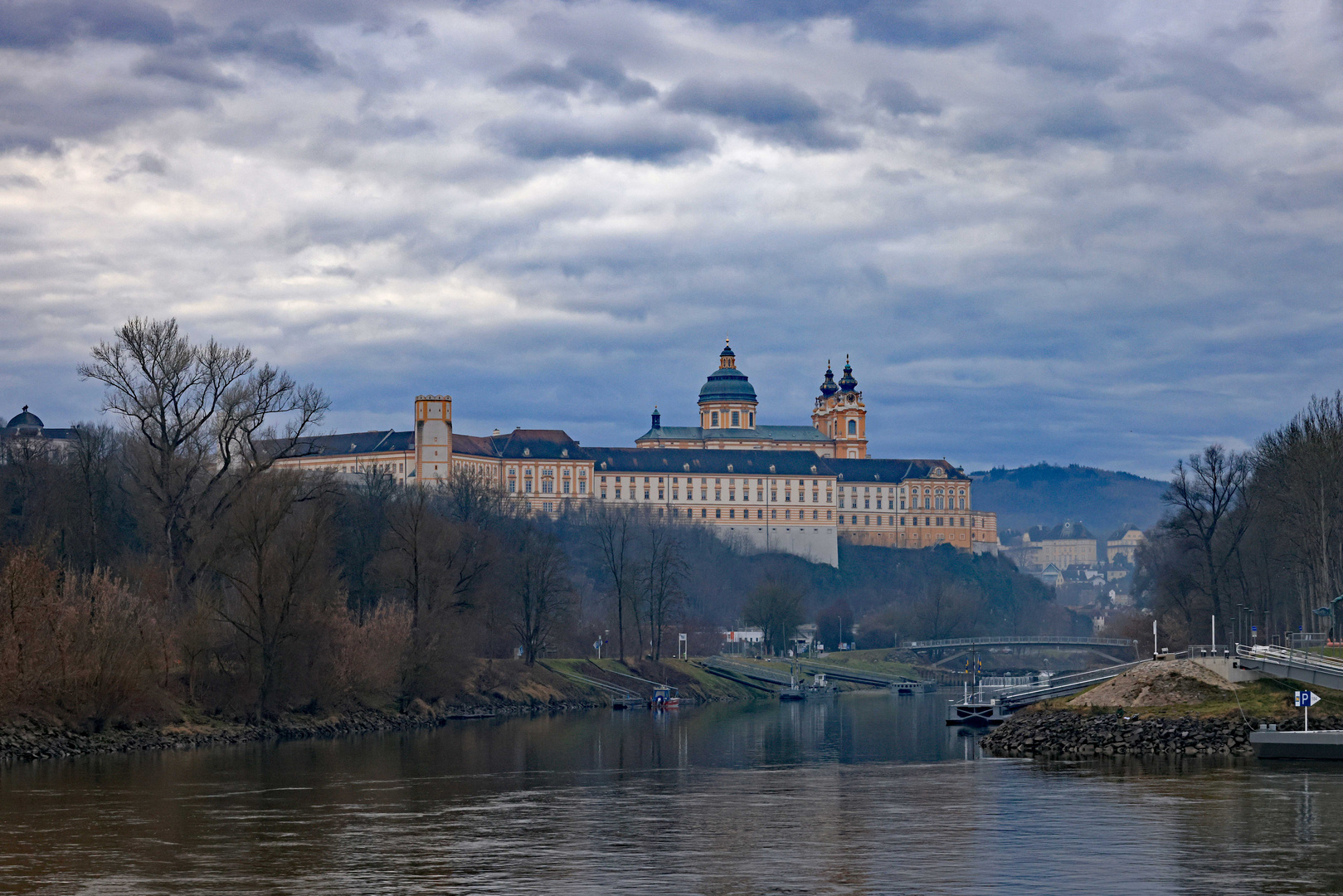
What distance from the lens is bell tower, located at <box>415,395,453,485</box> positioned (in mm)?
196250

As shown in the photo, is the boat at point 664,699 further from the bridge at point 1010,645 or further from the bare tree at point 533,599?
the bridge at point 1010,645

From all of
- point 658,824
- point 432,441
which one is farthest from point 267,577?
point 432,441

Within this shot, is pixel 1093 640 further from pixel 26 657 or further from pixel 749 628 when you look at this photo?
pixel 26 657

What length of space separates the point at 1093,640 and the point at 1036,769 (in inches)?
3737

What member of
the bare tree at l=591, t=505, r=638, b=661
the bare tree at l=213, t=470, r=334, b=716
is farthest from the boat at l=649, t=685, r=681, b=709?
the bare tree at l=213, t=470, r=334, b=716

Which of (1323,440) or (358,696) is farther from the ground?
(1323,440)

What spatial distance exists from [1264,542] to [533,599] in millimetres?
43124

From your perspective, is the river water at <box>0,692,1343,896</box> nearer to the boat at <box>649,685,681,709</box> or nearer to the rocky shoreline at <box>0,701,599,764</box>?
the rocky shoreline at <box>0,701,599,764</box>

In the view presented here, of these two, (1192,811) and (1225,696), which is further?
(1225,696)

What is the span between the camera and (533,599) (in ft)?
337

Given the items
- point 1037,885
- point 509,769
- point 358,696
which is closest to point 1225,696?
point 509,769

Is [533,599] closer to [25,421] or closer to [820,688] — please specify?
[820,688]

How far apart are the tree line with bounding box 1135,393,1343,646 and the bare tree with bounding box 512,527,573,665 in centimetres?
3706

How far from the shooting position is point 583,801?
4350 cm
